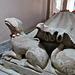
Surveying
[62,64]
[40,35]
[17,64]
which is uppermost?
[40,35]

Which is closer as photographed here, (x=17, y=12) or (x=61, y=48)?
(x=61, y=48)

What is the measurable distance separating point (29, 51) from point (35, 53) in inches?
2.2

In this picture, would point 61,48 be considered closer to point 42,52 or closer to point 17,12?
point 42,52

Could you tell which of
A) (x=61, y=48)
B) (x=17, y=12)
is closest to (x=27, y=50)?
(x=61, y=48)

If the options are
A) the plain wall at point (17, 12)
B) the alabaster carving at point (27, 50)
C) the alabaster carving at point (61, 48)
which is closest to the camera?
the alabaster carving at point (61, 48)

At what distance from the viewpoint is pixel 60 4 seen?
12.1 feet

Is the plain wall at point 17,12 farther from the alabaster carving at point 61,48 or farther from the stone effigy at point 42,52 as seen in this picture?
the alabaster carving at point 61,48

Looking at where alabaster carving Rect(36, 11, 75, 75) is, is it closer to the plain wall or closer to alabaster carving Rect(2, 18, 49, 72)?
alabaster carving Rect(2, 18, 49, 72)

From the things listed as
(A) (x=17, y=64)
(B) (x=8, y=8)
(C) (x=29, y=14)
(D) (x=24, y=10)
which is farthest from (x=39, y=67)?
(C) (x=29, y=14)

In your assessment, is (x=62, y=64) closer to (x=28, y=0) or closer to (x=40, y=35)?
(x=40, y=35)

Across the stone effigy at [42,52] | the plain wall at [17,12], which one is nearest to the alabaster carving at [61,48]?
the stone effigy at [42,52]

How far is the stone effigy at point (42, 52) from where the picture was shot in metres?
0.68

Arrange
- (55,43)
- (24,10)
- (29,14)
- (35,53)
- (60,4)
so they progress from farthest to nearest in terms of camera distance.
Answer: (60,4) → (29,14) → (24,10) → (55,43) → (35,53)

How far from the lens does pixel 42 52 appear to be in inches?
30.5
